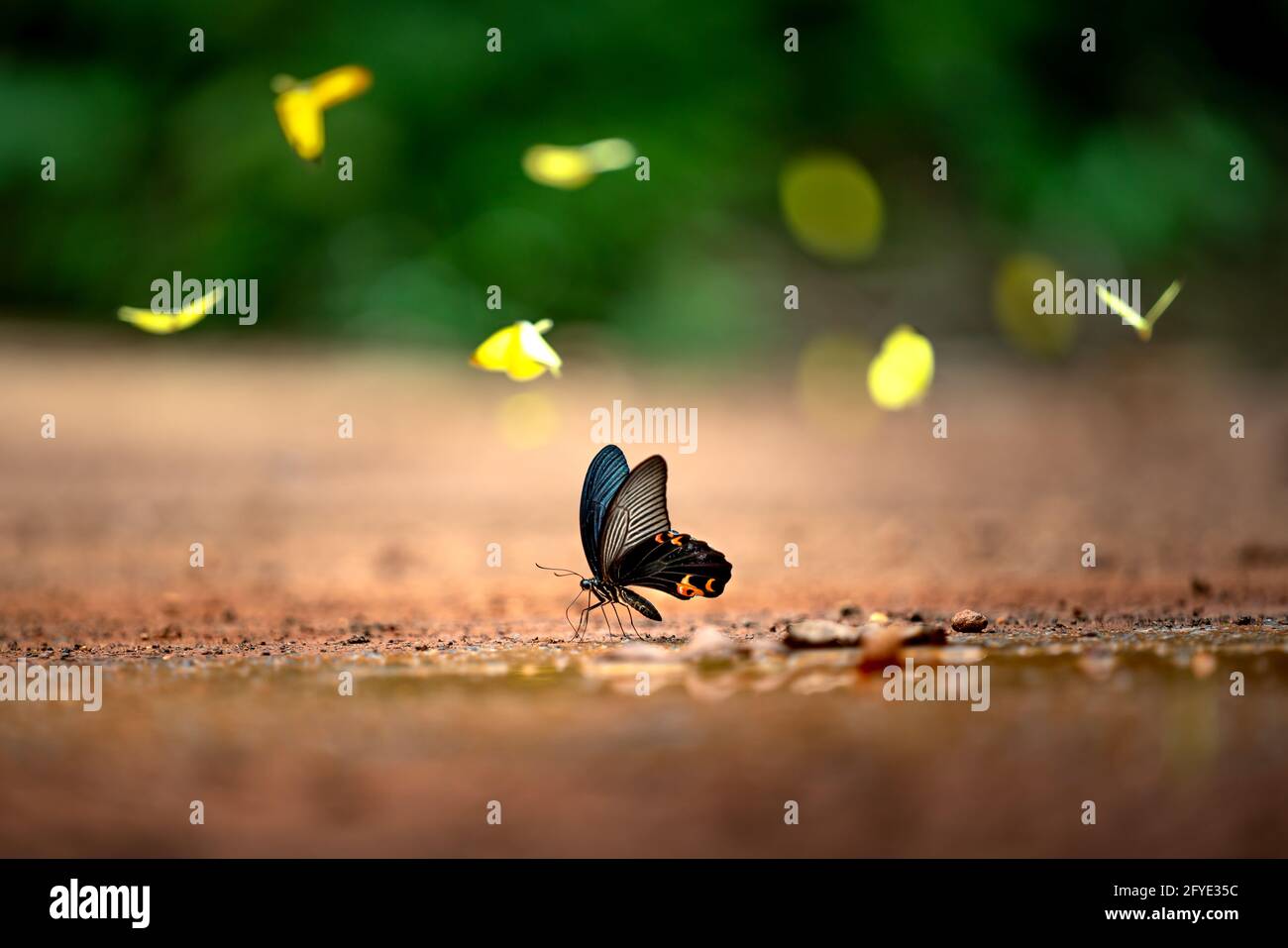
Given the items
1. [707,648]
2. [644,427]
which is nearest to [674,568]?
[707,648]

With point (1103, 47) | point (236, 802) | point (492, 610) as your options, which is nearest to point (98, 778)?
point (236, 802)

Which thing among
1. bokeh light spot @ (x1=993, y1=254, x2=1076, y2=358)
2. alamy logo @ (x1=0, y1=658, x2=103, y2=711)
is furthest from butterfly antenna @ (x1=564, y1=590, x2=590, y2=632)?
bokeh light spot @ (x1=993, y1=254, x2=1076, y2=358)

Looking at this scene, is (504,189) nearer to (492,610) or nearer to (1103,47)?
(1103,47)

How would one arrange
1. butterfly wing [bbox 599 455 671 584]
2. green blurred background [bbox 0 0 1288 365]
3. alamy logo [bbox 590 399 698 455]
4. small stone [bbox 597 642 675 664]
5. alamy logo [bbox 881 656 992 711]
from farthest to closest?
green blurred background [bbox 0 0 1288 365] < alamy logo [bbox 590 399 698 455] < butterfly wing [bbox 599 455 671 584] < small stone [bbox 597 642 675 664] < alamy logo [bbox 881 656 992 711]

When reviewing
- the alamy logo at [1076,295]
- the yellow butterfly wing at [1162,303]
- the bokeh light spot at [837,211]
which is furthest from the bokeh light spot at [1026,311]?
the yellow butterfly wing at [1162,303]

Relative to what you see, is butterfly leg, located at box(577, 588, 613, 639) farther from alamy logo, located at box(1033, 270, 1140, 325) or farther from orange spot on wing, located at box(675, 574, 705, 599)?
alamy logo, located at box(1033, 270, 1140, 325)

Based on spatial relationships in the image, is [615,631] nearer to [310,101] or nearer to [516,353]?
[516,353]

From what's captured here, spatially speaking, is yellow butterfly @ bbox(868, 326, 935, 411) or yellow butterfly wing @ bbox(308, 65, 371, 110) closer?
yellow butterfly wing @ bbox(308, 65, 371, 110)
